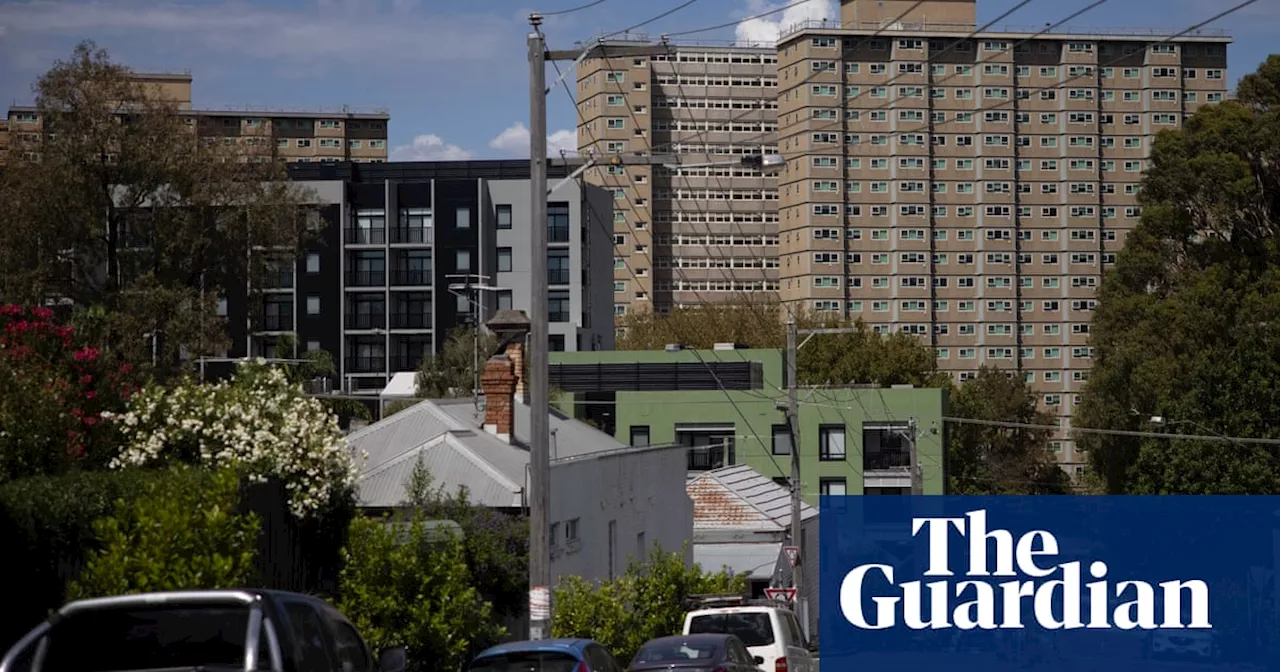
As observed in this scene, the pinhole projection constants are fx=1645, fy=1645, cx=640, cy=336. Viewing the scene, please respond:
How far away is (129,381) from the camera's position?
25.5 m

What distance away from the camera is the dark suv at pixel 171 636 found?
9484 millimetres

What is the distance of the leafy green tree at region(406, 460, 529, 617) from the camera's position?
26.1 metres

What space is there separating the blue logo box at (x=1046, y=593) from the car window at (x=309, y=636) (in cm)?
1608

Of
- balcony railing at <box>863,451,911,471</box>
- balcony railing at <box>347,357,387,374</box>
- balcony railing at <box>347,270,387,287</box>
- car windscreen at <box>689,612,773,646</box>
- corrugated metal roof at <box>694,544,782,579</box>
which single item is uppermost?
balcony railing at <box>347,270,387,287</box>

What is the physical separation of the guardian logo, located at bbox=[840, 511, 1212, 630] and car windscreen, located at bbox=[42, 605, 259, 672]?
17.0m

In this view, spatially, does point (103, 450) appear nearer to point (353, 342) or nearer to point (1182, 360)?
point (1182, 360)

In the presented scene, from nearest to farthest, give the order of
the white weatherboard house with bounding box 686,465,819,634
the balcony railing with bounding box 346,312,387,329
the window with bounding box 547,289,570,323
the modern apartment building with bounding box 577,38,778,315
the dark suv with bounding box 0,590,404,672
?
the dark suv with bounding box 0,590,404,672
the white weatherboard house with bounding box 686,465,819,634
the balcony railing with bounding box 346,312,387,329
the window with bounding box 547,289,570,323
the modern apartment building with bounding box 577,38,778,315

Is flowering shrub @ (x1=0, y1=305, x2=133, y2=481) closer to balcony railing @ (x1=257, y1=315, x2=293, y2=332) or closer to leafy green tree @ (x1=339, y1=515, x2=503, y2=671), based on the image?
leafy green tree @ (x1=339, y1=515, x2=503, y2=671)

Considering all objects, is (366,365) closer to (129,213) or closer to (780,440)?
(780,440)

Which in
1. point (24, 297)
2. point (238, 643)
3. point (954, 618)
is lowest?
point (954, 618)

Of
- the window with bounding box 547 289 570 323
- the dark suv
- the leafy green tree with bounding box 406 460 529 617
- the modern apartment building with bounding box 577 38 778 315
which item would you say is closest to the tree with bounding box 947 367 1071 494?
the window with bounding box 547 289 570 323

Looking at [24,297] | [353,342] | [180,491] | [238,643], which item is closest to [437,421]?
[24,297]

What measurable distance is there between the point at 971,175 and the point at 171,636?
155 m

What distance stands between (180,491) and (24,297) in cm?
2333
